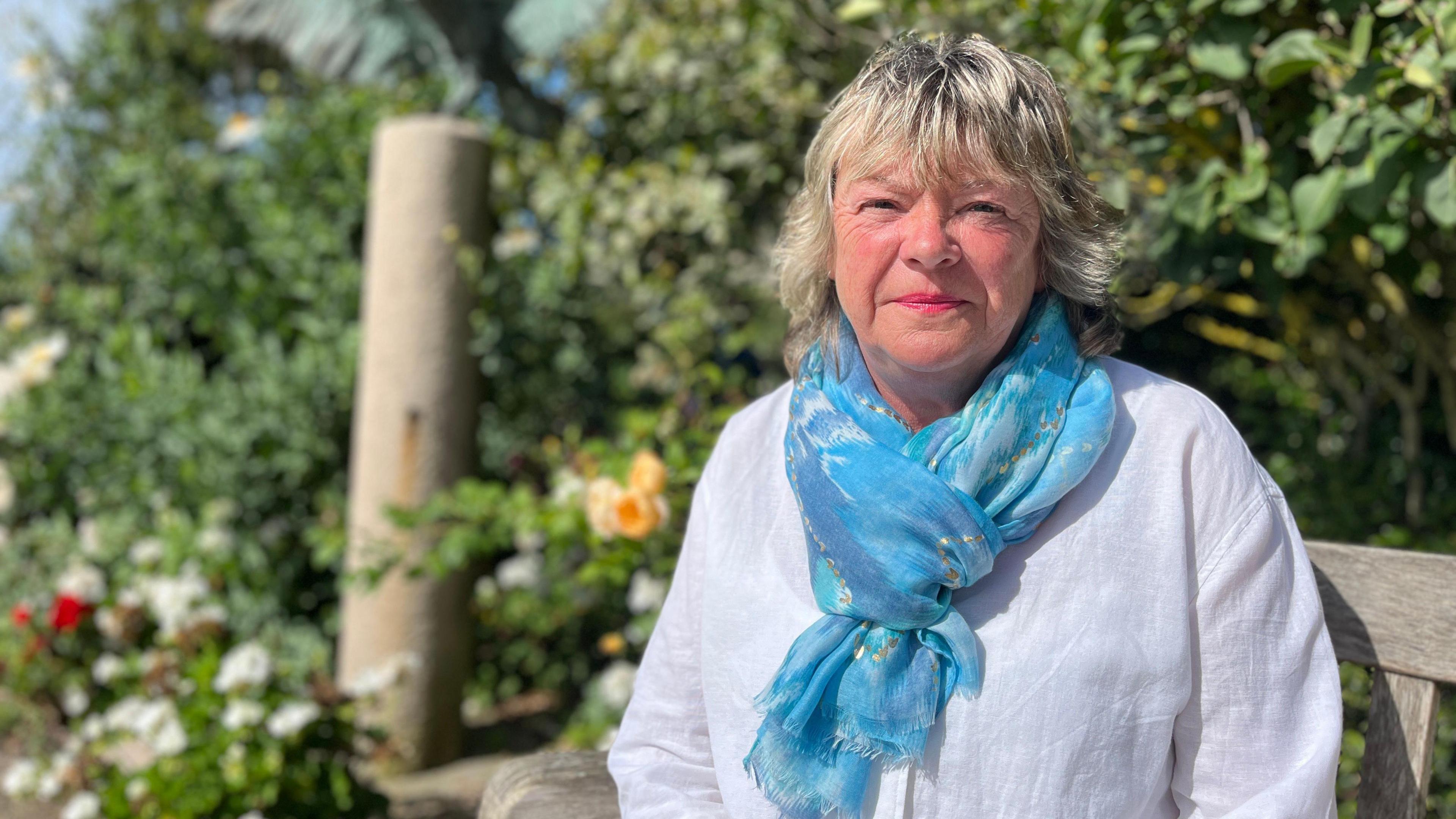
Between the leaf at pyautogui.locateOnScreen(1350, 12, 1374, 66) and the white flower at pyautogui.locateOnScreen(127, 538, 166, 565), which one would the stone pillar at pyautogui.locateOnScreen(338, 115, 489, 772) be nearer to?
the white flower at pyautogui.locateOnScreen(127, 538, 166, 565)

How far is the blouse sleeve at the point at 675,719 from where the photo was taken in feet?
5.08

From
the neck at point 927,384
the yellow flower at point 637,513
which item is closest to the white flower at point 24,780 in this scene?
the yellow flower at point 637,513

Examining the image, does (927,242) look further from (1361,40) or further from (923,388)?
(1361,40)

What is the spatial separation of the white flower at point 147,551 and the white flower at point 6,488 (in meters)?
0.72

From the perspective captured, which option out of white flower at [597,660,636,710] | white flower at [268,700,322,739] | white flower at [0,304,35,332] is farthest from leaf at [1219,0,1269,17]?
white flower at [0,304,35,332]

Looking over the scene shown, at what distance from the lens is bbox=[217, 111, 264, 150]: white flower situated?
4379mm

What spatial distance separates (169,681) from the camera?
127 inches

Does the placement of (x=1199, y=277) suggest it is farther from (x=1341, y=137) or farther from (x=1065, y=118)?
(x=1065, y=118)

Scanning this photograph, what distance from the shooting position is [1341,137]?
172cm

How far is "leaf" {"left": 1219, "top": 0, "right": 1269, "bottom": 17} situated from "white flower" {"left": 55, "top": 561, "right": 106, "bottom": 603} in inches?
144

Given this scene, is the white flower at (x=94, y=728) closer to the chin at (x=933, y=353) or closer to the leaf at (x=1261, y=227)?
the chin at (x=933, y=353)

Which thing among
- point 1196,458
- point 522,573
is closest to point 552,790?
point 1196,458

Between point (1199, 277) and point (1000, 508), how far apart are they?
1.09 meters

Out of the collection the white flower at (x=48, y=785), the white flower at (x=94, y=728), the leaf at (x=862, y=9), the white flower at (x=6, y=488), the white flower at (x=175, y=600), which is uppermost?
the leaf at (x=862, y=9)
